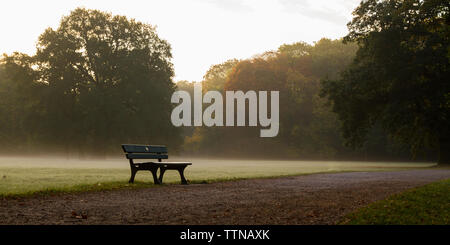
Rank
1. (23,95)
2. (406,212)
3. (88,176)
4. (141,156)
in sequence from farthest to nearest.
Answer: (23,95) → (88,176) → (141,156) → (406,212)

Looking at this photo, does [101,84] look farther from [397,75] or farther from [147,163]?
[147,163]

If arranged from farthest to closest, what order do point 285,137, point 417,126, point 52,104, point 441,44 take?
point 285,137 < point 52,104 < point 417,126 < point 441,44

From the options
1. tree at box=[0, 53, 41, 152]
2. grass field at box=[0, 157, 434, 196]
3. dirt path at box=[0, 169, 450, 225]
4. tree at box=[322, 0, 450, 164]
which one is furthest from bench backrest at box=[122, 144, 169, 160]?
tree at box=[0, 53, 41, 152]

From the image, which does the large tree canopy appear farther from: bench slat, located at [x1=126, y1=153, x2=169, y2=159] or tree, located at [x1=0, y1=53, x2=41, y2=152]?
bench slat, located at [x1=126, y1=153, x2=169, y2=159]

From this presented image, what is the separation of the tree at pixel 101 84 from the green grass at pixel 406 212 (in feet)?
121

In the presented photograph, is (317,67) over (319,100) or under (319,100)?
over

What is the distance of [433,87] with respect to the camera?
106 ft

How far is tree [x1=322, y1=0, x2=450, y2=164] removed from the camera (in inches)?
1244

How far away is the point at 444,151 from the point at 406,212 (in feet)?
107

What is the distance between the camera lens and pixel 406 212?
325 inches

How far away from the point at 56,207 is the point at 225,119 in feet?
182

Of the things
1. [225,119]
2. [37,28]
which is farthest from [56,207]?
[225,119]

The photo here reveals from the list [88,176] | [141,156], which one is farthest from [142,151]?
[88,176]

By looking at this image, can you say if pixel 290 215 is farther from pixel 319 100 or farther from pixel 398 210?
pixel 319 100
